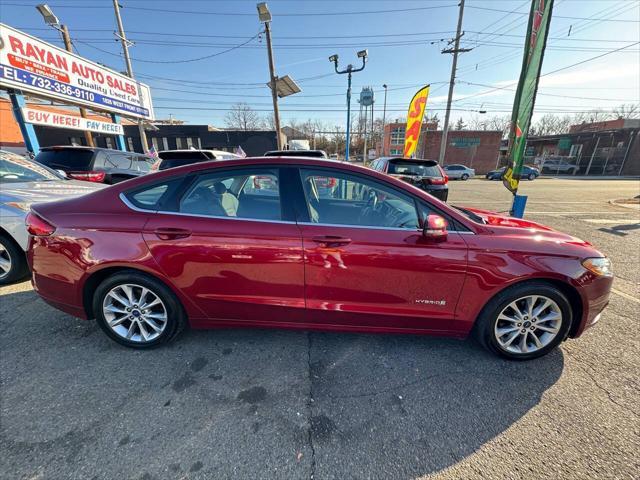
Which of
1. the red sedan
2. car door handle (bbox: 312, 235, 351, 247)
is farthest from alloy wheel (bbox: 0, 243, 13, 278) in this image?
car door handle (bbox: 312, 235, 351, 247)

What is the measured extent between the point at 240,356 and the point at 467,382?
1.86 m

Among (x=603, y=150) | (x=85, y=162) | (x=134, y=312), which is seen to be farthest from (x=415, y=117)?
(x=603, y=150)

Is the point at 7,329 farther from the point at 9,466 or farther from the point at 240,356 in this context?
the point at 240,356

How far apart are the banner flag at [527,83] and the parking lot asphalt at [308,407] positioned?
3.59 meters

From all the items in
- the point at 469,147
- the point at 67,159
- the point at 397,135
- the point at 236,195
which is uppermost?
the point at 397,135

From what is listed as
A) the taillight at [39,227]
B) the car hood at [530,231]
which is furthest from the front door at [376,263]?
the taillight at [39,227]

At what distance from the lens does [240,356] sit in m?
2.37

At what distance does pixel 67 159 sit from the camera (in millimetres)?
6531

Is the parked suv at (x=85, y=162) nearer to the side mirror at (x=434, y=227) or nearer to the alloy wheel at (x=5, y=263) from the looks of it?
the alloy wheel at (x=5, y=263)

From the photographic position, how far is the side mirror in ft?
6.55

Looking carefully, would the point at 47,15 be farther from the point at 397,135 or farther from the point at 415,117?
the point at 397,135

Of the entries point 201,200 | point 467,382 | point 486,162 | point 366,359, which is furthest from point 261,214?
point 486,162

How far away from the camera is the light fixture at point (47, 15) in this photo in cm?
1098

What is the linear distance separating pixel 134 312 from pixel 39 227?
41.2 inches
